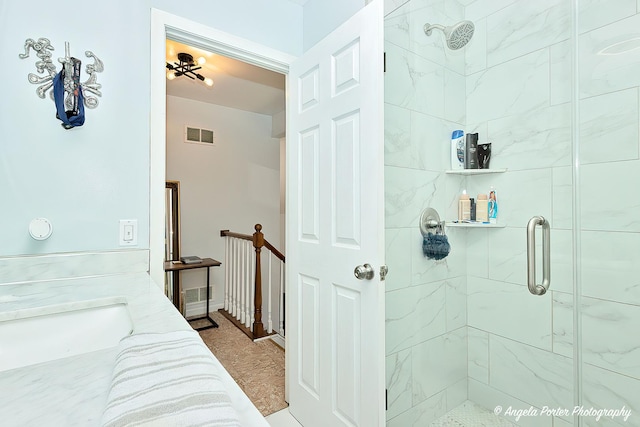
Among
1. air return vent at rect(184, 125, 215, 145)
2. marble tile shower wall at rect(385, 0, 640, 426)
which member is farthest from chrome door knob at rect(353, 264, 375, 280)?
air return vent at rect(184, 125, 215, 145)

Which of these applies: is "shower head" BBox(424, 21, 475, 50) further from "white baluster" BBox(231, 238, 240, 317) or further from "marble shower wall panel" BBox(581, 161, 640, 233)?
"white baluster" BBox(231, 238, 240, 317)

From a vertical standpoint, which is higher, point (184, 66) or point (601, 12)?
point (184, 66)

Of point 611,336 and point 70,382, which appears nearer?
point 70,382

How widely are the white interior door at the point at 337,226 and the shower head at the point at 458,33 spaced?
59 cm

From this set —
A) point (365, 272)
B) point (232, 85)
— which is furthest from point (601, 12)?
point (232, 85)

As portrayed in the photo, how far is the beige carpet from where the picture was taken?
2.04 meters

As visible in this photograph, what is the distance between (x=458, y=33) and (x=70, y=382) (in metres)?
1.98

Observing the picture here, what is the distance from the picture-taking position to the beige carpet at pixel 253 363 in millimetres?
2043

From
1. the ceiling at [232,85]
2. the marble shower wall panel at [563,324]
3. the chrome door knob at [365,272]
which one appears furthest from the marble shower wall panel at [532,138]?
the ceiling at [232,85]

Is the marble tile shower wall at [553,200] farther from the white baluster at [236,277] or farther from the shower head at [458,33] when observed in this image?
the white baluster at [236,277]

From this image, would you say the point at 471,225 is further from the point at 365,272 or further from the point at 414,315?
the point at 365,272

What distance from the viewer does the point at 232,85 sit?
3.34 metres

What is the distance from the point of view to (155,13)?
4.73 ft

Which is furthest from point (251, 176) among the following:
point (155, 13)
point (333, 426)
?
point (333, 426)
